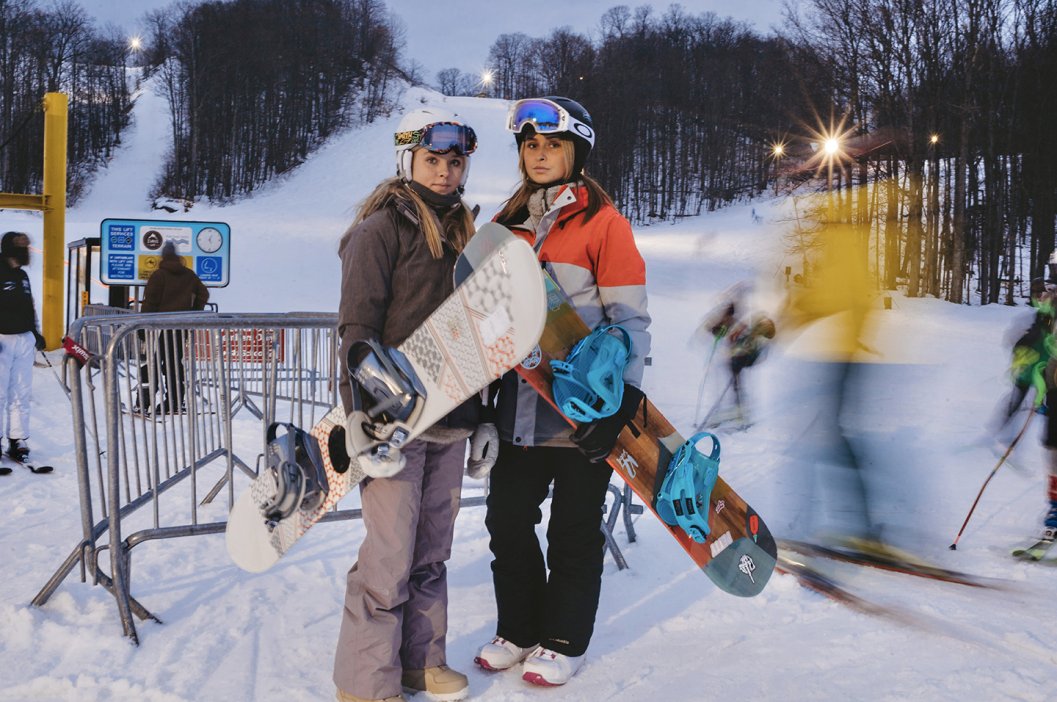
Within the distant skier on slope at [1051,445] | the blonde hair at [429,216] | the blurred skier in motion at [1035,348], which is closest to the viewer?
the blonde hair at [429,216]

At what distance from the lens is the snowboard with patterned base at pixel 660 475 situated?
92.1 inches

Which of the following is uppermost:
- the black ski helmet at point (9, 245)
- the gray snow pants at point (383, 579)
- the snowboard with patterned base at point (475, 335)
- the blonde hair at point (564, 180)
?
the blonde hair at point (564, 180)

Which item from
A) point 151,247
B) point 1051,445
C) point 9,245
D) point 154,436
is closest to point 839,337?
point 1051,445

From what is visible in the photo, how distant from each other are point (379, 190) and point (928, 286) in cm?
2007

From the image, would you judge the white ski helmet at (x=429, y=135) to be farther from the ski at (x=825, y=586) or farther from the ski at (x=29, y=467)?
the ski at (x=29, y=467)

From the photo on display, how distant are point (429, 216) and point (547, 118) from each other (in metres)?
0.53

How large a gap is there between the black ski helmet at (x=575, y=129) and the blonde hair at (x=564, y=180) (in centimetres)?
2

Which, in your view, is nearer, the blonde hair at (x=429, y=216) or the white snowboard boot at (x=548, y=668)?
the blonde hair at (x=429, y=216)

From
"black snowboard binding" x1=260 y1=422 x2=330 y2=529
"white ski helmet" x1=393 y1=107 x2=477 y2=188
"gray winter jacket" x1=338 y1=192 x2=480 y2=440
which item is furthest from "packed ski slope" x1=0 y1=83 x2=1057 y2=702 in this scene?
"white ski helmet" x1=393 y1=107 x2=477 y2=188

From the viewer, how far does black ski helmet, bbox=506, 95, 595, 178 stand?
245 centimetres

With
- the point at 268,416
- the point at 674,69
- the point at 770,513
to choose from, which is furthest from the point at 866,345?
the point at 674,69

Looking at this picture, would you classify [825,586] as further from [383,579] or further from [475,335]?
[475,335]

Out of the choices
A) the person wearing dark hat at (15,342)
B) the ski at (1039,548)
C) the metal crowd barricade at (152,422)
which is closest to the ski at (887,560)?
the ski at (1039,548)

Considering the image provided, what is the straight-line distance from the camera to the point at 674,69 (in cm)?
4750
